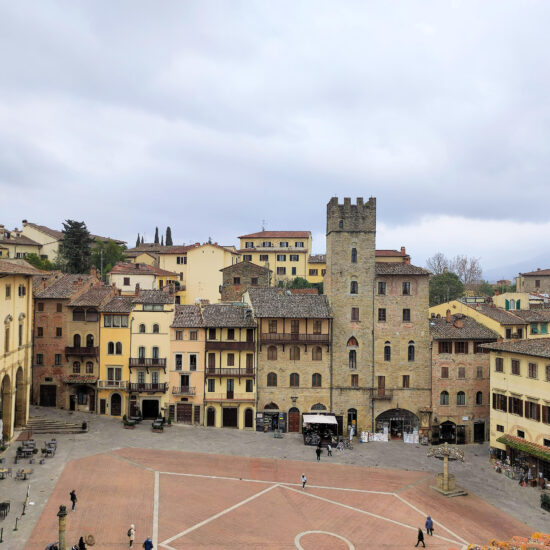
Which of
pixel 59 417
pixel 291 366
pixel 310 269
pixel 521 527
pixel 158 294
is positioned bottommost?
pixel 521 527

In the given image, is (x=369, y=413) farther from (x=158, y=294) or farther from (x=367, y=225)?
(x=158, y=294)

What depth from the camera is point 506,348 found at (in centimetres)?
4719

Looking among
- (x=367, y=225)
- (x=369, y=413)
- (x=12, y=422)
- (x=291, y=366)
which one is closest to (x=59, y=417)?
(x=12, y=422)

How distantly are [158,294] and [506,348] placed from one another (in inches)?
1454

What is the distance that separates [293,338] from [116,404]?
819 inches

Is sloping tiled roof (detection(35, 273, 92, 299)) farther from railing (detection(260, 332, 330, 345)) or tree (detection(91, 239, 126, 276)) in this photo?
tree (detection(91, 239, 126, 276))

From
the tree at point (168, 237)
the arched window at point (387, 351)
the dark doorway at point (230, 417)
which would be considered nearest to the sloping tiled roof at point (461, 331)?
the arched window at point (387, 351)

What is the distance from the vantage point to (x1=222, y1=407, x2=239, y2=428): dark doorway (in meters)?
55.8

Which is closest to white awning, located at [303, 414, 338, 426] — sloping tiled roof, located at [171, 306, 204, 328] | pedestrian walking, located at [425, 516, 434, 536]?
sloping tiled roof, located at [171, 306, 204, 328]

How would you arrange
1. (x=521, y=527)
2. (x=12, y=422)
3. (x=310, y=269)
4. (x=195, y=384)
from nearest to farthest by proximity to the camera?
(x=521, y=527) < (x=12, y=422) < (x=195, y=384) < (x=310, y=269)

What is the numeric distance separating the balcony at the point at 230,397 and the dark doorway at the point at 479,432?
964 inches

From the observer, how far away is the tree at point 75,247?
89250 mm

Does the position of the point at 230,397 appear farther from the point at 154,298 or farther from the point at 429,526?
the point at 429,526

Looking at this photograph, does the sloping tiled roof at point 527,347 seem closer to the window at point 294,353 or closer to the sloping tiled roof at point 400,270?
the sloping tiled roof at point 400,270
